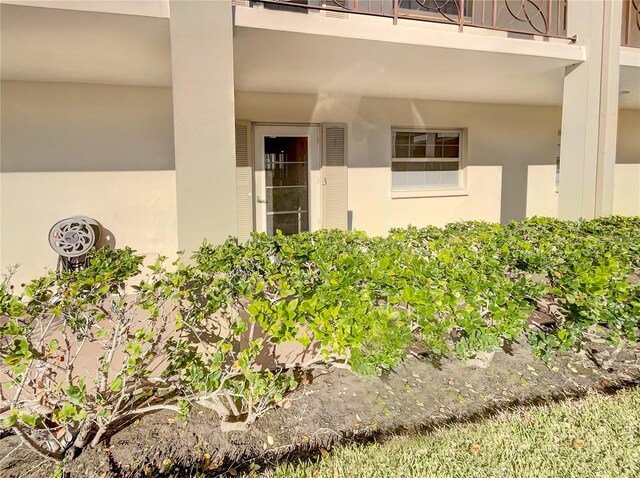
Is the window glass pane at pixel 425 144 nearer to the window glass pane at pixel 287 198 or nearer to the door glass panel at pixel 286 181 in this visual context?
the door glass panel at pixel 286 181

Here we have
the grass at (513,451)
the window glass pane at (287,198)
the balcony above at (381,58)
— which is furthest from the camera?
the window glass pane at (287,198)

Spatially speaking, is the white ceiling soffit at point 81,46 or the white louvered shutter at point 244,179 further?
the white louvered shutter at point 244,179

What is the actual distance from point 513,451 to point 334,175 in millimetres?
4925

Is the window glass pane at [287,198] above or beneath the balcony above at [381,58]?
beneath

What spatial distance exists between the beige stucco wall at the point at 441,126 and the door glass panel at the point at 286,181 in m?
0.44

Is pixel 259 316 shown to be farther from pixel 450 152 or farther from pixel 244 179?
pixel 450 152

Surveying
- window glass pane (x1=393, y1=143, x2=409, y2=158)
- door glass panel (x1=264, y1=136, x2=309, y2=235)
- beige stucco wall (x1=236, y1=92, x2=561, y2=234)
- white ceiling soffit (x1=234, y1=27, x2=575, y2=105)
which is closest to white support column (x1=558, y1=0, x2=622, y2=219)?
white ceiling soffit (x1=234, y1=27, x2=575, y2=105)

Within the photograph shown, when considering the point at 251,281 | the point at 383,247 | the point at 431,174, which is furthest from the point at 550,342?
the point at 431,174

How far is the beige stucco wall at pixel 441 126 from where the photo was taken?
6.54 metres

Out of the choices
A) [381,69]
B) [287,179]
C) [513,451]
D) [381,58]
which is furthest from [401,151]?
[513,451]

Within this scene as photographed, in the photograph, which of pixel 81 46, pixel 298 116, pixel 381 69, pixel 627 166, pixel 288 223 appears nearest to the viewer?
pixel 81 46

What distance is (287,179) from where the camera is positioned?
6.72 metres

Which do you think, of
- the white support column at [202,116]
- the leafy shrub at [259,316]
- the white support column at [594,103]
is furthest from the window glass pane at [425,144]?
the white support column at [202,116]

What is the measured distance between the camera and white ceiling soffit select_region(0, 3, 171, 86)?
11.0 feet
